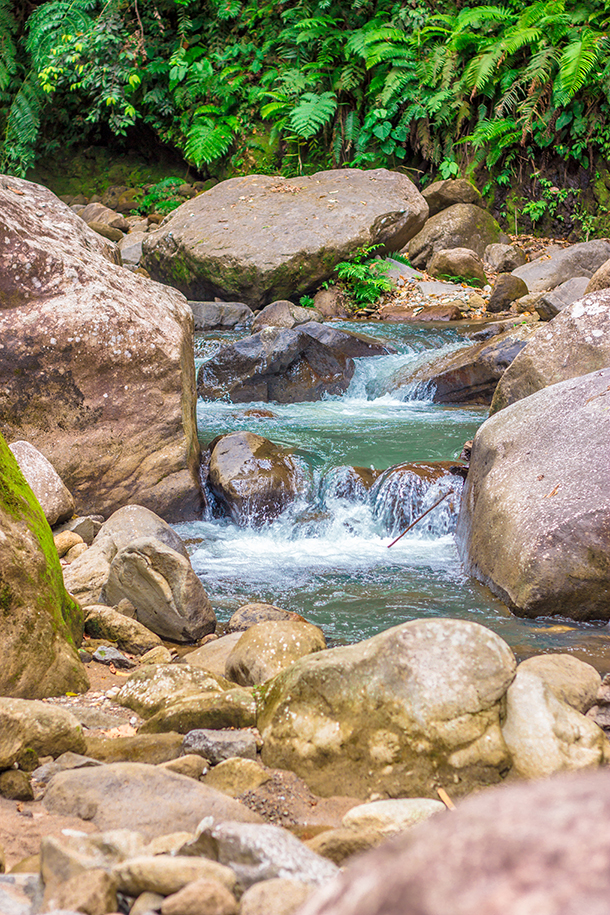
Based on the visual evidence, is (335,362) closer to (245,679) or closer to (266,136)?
(245,679)

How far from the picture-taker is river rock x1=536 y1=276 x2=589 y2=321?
10.7 m

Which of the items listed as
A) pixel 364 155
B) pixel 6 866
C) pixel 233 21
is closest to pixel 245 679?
pixel 6 866

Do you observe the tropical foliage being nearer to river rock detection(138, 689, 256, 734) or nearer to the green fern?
the green fern

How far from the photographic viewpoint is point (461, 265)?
13328 mm

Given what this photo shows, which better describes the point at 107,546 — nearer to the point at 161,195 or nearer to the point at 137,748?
the point at 137,748

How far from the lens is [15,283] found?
532 centimetres

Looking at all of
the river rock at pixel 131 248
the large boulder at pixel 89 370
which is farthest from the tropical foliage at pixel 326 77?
the large boulder at pixel 89 370

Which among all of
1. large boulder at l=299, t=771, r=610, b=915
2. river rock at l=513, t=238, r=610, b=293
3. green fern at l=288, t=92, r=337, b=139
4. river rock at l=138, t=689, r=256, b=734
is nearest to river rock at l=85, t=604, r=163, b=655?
river rock at l=138, t=689, r=256, b=734

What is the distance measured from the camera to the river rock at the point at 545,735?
7.50 feet

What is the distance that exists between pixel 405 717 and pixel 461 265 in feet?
40.0

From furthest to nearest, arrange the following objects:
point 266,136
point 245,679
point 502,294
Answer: point 266,136 < point 502,294 < point 245,679

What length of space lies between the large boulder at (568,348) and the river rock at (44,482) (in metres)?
4.01

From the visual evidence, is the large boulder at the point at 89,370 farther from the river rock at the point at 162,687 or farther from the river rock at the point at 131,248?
the river rock at the point at 131,248

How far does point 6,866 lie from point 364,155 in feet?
54.5
